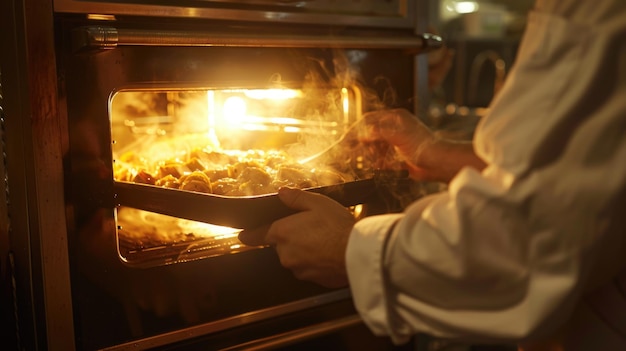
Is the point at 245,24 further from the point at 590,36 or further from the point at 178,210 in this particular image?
the point at 590,36

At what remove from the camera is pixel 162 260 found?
3.93 feet

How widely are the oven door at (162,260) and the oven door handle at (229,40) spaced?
19 millimetres

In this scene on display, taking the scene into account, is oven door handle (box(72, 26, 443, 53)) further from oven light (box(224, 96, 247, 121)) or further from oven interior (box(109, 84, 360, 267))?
oven light (box(224, 96, 247, 121))

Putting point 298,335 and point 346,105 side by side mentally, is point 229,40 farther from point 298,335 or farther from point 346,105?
point 298,335

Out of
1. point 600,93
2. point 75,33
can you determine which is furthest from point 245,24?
point 600,93

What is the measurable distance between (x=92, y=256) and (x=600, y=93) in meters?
0.81

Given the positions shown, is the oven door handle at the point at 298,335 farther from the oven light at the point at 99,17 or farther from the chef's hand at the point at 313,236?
the oven light at the point at 99,17

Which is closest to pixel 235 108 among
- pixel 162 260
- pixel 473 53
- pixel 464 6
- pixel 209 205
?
pixel 162 260

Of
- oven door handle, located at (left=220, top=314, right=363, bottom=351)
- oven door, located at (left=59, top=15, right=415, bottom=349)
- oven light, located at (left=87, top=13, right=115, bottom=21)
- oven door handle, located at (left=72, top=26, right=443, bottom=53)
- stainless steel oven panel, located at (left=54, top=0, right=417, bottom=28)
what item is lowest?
oven door handle, located at (left=220, top=314, right=363, bottom=351)

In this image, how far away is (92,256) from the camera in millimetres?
1111

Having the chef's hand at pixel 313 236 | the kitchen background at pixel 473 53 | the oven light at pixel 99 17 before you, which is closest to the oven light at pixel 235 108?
the oven light at pixel 99 17

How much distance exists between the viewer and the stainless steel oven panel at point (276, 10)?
3.59ft

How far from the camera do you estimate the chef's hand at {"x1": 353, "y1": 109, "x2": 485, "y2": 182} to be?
146 centimetres

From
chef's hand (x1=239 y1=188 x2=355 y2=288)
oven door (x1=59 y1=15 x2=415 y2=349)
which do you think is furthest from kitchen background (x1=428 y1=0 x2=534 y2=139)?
chef's hand (x1=239 y1=188 x2=355 y2=288)
